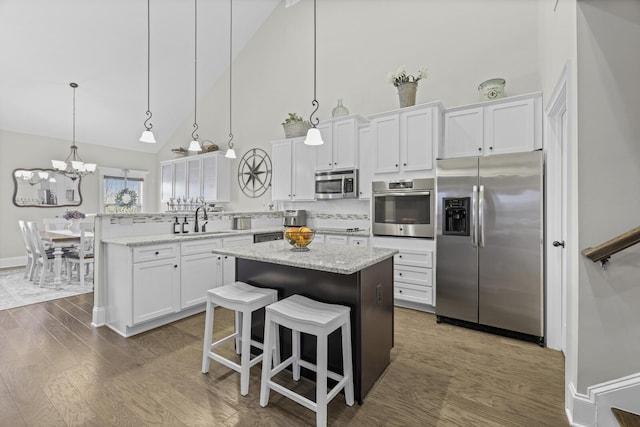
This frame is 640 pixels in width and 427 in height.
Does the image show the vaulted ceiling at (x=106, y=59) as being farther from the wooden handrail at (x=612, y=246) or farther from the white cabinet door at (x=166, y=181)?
the wooden handrail at (x=612, y=246)

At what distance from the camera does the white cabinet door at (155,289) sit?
2.81 m

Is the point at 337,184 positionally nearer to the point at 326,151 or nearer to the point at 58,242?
the point at 326,151

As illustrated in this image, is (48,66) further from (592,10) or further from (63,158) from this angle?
(592,10)

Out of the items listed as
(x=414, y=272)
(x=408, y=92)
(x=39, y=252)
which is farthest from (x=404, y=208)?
(x=39, y=252)

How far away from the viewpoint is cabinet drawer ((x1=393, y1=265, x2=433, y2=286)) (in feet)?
10.9

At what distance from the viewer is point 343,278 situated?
1.95 meters

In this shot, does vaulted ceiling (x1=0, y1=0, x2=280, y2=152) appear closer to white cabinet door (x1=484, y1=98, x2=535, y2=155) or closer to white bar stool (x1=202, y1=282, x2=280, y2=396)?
white cabinet door (x1=484, y1=98, x2=535, y2=155)

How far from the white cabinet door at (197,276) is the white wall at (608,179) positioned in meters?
3.22

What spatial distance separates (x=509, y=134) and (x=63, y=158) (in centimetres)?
837

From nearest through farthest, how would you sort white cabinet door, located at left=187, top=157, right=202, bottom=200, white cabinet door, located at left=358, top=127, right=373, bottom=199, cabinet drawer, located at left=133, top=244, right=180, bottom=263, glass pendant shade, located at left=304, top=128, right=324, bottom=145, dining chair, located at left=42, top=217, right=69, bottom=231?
1. glass pendant shade, located at left=304, top=128, right=324, bottom=145
2. cabinet drawer, located at left=133, top=244, right=180, bottom=263
3. white cabinet door, located at left=358, top=127, right=373, bottom=199
4. dining chair, located at left=42, top=217, right=69, bottom=231
5. white cabinet door, located at left=187, top=157, right=202, bottom=200

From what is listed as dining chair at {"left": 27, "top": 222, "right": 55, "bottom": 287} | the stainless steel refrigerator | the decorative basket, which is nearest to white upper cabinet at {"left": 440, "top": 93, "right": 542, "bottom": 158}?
the stainless steel refrigerator

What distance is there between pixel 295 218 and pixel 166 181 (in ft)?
13.9

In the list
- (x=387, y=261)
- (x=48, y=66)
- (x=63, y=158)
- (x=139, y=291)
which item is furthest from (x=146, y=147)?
(x=387, y=261)

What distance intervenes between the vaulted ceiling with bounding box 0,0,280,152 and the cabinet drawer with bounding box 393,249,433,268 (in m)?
5.21
